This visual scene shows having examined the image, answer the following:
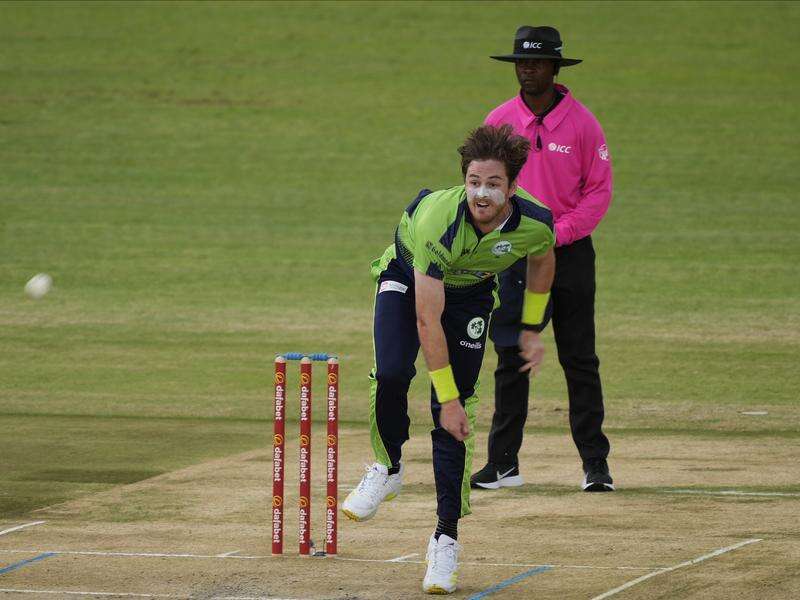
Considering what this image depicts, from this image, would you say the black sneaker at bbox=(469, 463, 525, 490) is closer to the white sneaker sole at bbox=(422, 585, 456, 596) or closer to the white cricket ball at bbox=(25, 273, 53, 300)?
the white sneaker sole at bbox=(422, 585, 456, 596)

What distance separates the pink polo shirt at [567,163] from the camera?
8.66 metres

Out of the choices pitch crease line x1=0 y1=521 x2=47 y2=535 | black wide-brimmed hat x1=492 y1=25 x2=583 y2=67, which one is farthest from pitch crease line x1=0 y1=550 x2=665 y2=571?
black wide-brimmed hat x1=492 y1=25 x2=583 y2=67

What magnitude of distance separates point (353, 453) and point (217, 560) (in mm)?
3009

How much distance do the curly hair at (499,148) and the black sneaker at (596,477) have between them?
2681mm

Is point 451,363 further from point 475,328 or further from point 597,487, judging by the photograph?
point 597,487

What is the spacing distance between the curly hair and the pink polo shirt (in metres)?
2.30

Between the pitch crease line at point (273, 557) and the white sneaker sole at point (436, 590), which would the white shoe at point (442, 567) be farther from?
the pitch crease line at point (273, 557)

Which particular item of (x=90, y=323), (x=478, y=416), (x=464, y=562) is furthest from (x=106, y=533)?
(x=90, y=323)

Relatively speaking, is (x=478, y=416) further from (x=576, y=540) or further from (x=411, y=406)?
(x=576, y=540)

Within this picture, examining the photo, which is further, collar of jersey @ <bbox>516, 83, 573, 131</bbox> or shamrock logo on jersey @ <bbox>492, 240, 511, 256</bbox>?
collar of jersey @ <bbox>516, 83, 573, 131</bbox>

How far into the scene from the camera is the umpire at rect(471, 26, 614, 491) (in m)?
8.60

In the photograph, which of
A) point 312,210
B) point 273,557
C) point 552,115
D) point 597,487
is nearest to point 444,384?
point 273,557

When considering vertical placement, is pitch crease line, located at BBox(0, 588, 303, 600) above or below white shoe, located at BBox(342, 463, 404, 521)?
below

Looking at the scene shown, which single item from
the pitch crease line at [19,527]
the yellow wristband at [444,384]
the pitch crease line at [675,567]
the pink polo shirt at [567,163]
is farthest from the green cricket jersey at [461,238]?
the pitch crease line at [19,527]
